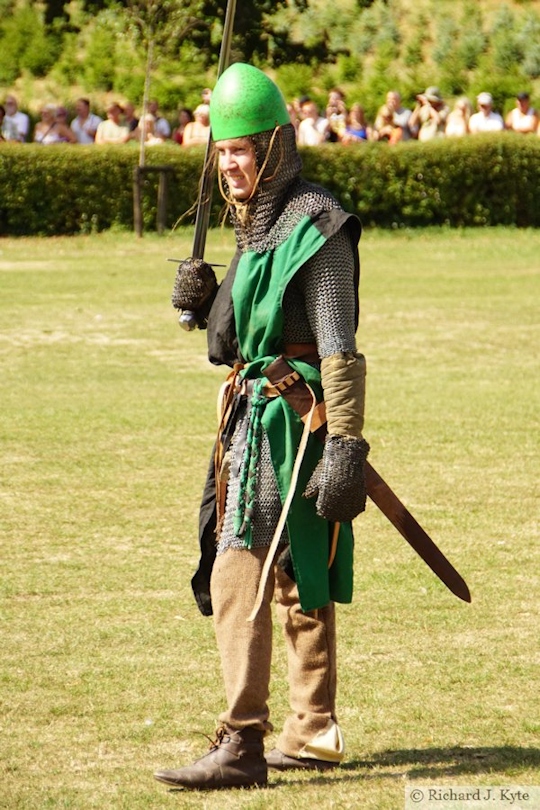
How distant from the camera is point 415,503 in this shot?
8.12m

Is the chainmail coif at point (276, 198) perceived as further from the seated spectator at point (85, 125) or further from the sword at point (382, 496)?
the seated spectator at point (85, 125)

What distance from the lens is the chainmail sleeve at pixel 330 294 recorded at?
4.14 meters

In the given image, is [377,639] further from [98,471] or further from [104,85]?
[104,85]

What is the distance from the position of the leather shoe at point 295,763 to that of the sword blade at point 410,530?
0.64 m

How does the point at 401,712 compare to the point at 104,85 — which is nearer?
the point at 401,712

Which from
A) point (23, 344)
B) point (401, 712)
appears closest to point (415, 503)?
point (401, 712)

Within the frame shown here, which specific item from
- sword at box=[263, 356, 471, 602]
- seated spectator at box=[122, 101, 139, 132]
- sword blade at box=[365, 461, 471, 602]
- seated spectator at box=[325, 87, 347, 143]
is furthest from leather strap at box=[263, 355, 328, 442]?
seated spectator at box=[122, 101, 139, 132]

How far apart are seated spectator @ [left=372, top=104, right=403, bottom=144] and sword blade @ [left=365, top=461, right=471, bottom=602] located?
19.3 m

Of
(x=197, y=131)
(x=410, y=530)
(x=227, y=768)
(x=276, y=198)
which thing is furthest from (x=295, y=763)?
(x=197, y=131)

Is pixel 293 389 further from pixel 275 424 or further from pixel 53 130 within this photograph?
pixel 53 130

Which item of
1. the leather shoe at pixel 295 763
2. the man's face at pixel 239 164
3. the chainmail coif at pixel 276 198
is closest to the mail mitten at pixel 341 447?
the chainmail coif at pixel 276 198

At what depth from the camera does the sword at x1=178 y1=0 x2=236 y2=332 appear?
15.1 feet

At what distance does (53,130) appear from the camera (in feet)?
76.2

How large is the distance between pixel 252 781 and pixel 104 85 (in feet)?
108
